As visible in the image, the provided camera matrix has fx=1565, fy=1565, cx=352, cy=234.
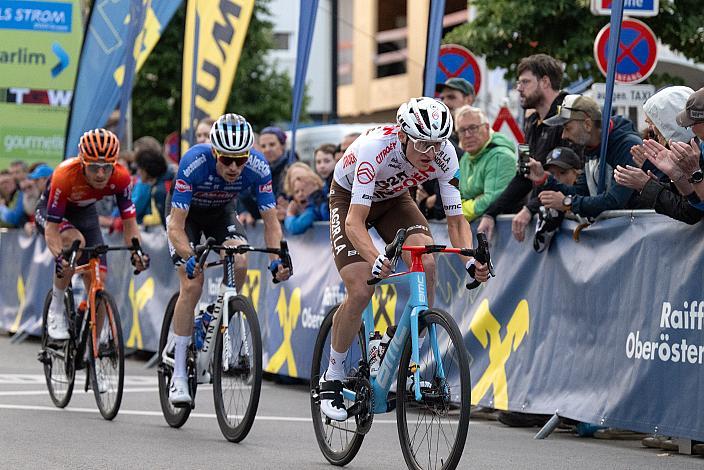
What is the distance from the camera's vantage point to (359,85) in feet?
188

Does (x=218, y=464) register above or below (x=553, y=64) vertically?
below

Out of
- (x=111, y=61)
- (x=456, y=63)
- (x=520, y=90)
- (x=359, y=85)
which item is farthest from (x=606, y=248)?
(x=359, y=85)

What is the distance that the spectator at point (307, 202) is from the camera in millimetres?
13438

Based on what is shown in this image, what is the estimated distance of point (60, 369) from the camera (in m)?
11.7

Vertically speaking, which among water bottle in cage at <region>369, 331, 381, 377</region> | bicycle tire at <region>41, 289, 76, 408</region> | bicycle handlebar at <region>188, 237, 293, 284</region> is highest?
bicycle handlebar at <region>188, 237, 293, 284</region>

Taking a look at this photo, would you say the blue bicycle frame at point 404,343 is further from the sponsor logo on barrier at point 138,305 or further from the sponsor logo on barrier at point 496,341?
the sponsor logo on barrier at point 138,305

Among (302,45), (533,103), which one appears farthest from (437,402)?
(302,45)

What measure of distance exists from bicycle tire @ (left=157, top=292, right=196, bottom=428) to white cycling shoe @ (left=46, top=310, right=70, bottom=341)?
135 centimetres

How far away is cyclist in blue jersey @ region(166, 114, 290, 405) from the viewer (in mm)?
9773

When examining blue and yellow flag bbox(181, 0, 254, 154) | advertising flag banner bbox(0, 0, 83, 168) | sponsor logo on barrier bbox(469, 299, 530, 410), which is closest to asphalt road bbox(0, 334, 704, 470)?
sponsor logo on barrier bbox(469, 299, 530, 410)

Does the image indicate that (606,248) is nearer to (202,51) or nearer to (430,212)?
(430,212)

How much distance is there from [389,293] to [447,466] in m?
4.78

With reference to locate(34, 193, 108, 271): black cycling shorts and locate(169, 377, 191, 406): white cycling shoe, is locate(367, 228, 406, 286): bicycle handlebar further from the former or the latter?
locate(34, 193, 108, 271): black cycling shorts

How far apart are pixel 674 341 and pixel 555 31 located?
1367 centimetres
